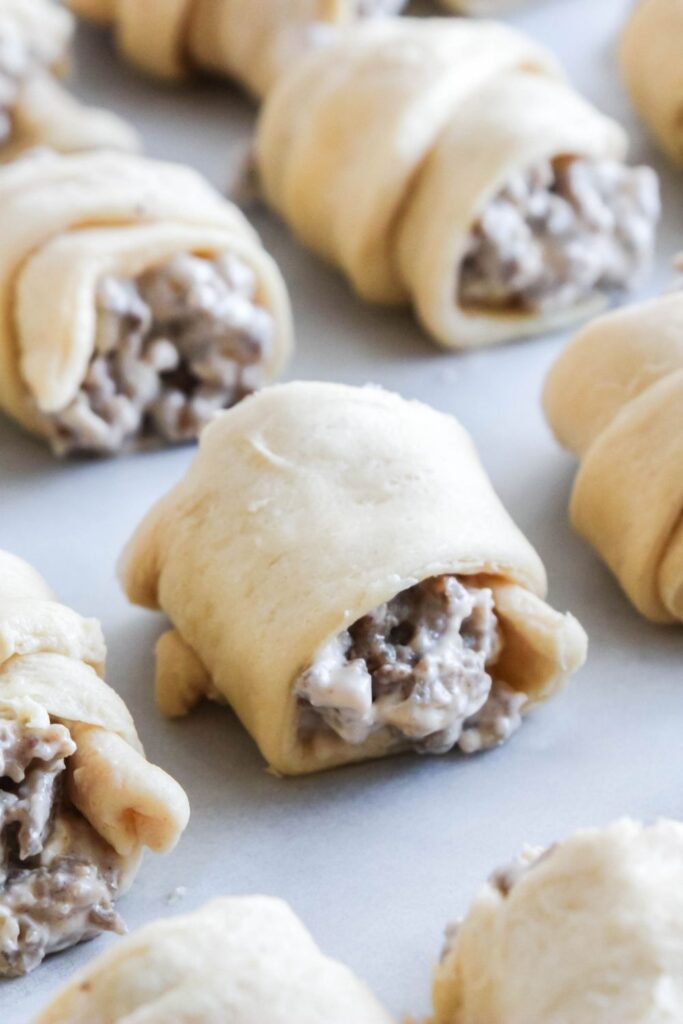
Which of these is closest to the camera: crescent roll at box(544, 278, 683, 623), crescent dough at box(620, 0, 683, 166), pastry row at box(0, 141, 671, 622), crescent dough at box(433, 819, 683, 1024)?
crescent dough at box(433, 819, 683, 1024)

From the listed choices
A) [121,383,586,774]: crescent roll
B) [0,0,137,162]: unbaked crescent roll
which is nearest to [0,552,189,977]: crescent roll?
[121,383,586,774]: crescent roll

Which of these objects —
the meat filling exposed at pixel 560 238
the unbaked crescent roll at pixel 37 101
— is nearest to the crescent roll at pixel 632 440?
the meat filling exposed at pixel 560 238

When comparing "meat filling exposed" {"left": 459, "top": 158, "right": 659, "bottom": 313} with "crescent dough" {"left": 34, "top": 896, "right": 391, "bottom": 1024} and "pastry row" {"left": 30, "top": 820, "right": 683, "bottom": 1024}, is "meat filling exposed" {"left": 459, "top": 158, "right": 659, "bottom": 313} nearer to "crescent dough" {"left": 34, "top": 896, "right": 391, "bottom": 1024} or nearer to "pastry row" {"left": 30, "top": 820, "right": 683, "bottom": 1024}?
"pastry row" {"left": 30, "top": 820, "right": 683, "bottom": 1024}

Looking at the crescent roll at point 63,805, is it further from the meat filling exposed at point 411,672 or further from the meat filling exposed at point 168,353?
the meat filling exposed at point 168,353

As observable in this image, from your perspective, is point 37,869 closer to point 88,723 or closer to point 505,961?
point 88,723

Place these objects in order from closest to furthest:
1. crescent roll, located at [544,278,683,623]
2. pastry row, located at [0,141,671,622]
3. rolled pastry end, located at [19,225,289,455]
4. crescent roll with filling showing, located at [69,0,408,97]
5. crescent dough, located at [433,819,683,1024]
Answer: crescent dough, located at [433,819,683,1024], crescent roll, located at [544,278,683,623], pastry row, located at [0,141,671,622], rolled pastry end, located at [19,225,289,455], crescent roll with filling showing, located at [69,0,408,97]

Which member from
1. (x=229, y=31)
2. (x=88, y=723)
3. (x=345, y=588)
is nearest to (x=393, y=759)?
(x=345, y=588)
